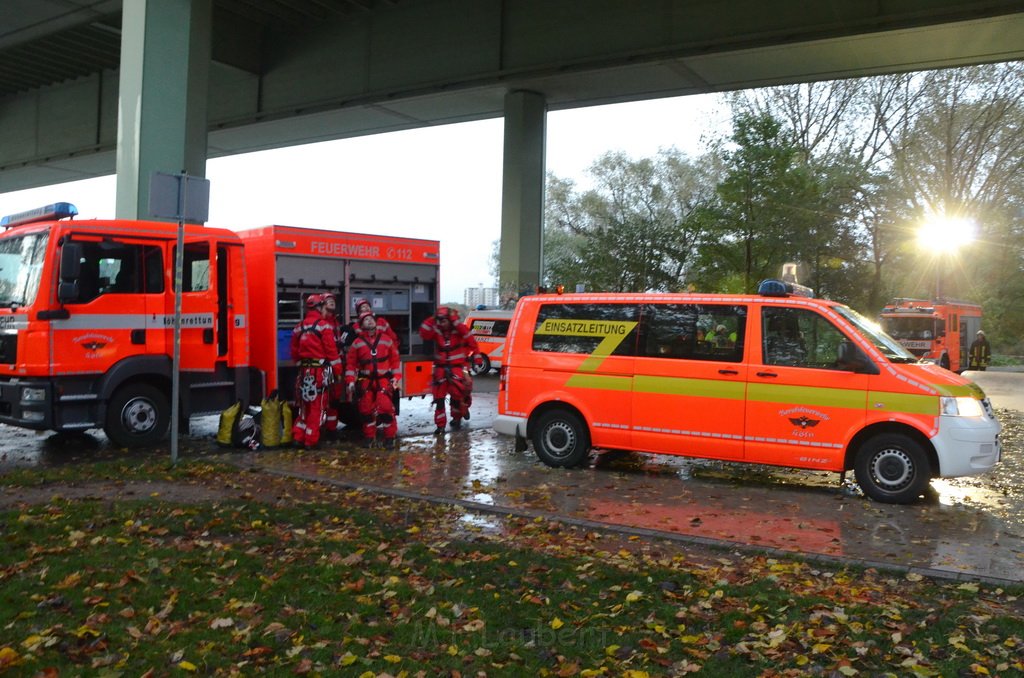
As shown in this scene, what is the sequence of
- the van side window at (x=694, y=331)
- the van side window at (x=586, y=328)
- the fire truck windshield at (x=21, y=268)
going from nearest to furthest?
the van side window at (x=694, y=331), the van side window at (x=586, y=328), the fire truck windshield at (x=21, y=268)

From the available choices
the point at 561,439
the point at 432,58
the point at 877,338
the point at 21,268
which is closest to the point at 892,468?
the point at 877,338

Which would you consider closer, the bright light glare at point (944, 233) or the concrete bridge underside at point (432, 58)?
the concrete bridge underside at point (432, 58)

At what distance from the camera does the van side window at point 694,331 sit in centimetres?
860

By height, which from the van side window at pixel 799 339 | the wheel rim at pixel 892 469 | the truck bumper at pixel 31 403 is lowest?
the wheel rim at pixel 892 469

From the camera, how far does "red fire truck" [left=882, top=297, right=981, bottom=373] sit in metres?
27.0

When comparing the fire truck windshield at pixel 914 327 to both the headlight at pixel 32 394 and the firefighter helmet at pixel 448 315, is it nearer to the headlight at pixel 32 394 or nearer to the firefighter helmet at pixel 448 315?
the firefighter helmet at pixel 448 315

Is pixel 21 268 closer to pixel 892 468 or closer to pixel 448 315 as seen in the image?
pixel 448 315

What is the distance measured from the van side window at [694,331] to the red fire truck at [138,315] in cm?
500

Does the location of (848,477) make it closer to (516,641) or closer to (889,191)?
(516,641)

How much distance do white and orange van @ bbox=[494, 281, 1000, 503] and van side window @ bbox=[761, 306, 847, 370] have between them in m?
0.01

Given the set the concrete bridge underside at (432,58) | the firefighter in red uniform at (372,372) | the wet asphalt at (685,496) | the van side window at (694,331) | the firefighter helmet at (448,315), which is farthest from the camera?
the concrete bridge underside at (432,58)

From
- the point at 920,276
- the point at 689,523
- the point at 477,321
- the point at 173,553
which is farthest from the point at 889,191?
the point at 173,553

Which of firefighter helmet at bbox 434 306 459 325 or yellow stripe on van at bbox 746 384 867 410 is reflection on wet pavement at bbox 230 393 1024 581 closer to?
yellow stripe on van at bbox 746 384 867 410

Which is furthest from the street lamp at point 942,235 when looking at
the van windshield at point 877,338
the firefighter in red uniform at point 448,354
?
the van windshield at point 877,338
